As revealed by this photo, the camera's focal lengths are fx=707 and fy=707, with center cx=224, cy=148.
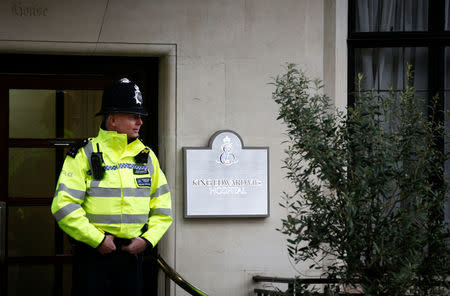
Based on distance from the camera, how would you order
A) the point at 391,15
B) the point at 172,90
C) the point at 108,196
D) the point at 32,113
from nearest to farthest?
the point at 108,196 < the point at 172,90 < the point at 32,113 < the point at 391,15

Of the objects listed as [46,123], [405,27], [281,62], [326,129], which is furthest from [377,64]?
[46,123]

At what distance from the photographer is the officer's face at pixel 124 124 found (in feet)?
15.9

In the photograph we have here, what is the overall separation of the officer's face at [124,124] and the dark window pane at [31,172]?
2203 mm

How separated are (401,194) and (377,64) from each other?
277cm

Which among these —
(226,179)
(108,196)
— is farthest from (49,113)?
(108,196)

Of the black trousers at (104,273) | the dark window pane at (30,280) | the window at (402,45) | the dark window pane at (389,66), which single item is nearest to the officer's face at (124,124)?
the black trousers at (104,273)

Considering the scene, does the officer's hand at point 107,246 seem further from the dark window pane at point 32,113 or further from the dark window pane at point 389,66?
the dark window pane at point 389,66

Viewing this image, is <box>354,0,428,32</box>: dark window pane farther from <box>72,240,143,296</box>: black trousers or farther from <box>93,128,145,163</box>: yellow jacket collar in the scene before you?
<box>72,240,143,296</box>: black trousers

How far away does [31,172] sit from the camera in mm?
6852

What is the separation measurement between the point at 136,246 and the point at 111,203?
0.33 meters

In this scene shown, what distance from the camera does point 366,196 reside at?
15.0 ft

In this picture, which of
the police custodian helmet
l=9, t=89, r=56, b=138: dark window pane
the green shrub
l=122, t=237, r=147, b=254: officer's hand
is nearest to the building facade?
l=9, t=89, r=56, b=138: dark window pane

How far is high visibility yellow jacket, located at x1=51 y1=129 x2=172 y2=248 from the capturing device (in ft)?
14.8

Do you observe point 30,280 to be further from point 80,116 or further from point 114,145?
point 114,145
